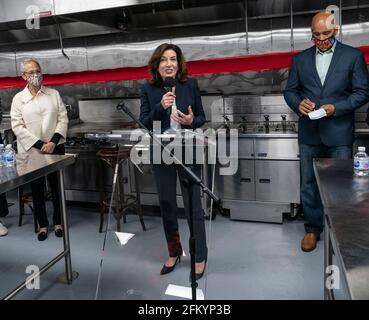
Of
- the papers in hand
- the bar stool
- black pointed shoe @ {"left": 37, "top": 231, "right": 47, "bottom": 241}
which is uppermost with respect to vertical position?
the papers in hand

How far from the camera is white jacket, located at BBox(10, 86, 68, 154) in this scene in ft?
9.64

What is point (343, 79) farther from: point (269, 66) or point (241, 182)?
point (241, 182)

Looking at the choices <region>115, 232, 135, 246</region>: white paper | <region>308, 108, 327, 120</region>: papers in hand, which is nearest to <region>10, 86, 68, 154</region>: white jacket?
<region>115, 232, 135, 246</region>: white paper

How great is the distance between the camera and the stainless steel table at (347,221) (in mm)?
927

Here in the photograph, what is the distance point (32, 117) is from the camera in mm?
2949

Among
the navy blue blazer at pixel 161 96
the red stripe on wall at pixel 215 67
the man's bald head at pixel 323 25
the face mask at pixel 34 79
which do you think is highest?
the man's bald head at pixel 323 25

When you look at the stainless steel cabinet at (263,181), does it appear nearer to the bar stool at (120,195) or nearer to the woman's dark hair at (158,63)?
the bar stool at (120,195)

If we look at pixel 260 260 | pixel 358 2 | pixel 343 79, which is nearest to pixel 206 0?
pixel 358 2

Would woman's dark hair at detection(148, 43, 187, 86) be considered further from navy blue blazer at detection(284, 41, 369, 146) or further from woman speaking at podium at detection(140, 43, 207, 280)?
navy blue blazer at detection(284, 41, 369, 146)

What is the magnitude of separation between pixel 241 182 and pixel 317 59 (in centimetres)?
124

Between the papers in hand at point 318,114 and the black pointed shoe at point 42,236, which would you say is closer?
the papers in hand at point 318,114

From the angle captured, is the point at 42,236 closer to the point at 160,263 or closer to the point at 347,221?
the point at 160,263

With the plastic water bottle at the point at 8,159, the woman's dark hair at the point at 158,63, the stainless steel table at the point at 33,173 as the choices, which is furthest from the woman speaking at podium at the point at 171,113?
the plastic water bottle at the point at 8,159

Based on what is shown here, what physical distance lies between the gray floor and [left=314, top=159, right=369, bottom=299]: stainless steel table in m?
0.50
